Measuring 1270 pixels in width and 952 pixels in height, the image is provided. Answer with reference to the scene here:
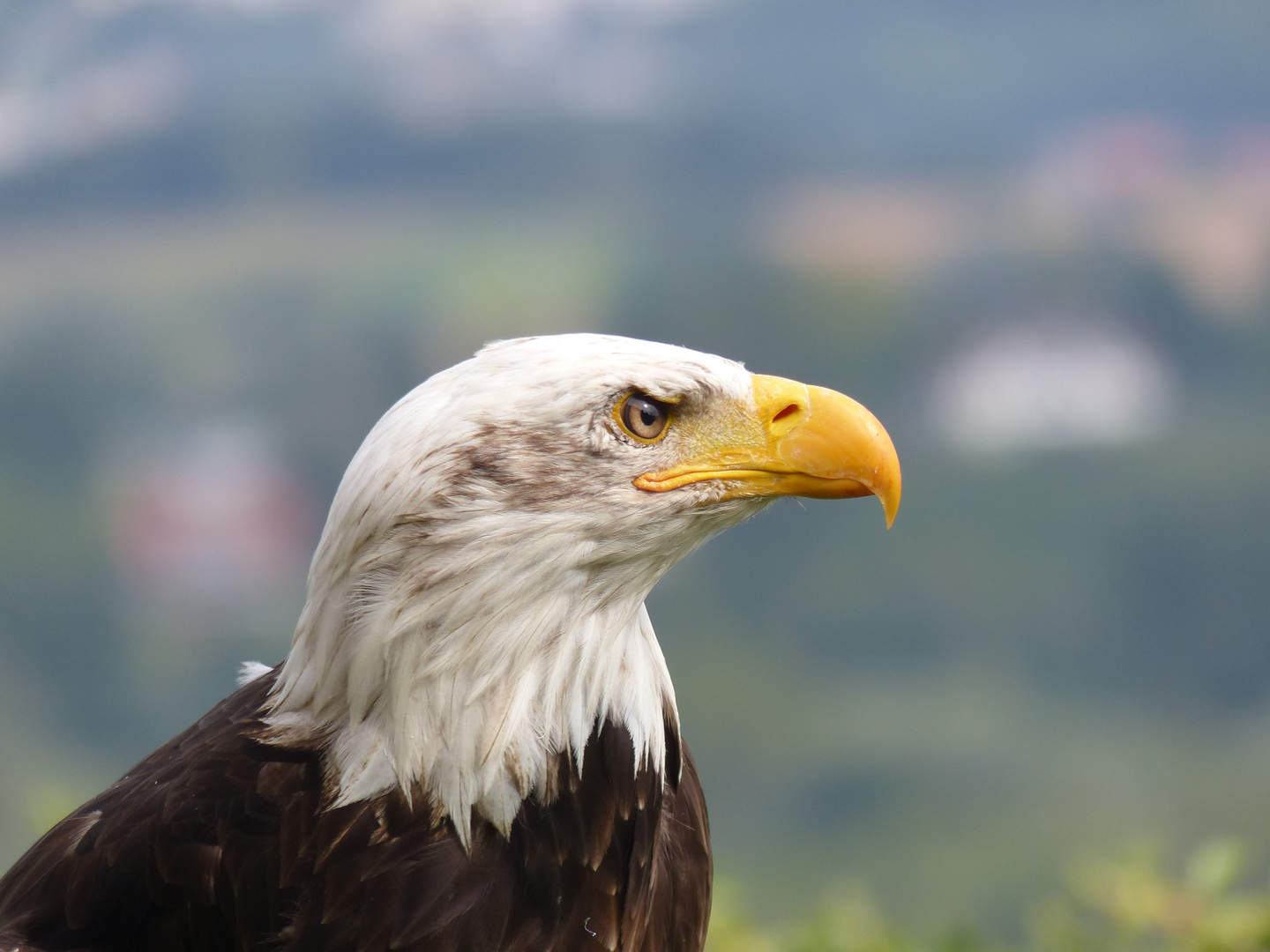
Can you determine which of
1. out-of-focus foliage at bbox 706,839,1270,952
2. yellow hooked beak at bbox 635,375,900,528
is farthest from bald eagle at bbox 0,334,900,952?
out-of-focus foliage at bbox 706,839,1270,952

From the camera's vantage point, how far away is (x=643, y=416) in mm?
1200

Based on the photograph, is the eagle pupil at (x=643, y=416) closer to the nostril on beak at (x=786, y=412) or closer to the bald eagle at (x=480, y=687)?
the bald eagle at (x=480, y=687)

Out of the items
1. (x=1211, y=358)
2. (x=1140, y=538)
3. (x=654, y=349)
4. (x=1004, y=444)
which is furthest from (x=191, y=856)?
(x=1211, y=358)

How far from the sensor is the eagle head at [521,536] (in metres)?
1.16

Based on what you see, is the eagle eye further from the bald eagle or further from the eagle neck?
the eagle neck

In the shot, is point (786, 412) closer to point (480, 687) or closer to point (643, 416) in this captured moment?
point (643, 416)

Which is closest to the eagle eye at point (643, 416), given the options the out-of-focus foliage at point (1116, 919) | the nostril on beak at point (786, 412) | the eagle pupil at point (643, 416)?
the eagle pupil at point (643, 416)

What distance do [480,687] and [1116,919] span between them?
170cm

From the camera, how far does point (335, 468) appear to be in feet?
10.9

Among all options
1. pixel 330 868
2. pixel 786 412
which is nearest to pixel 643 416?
pixel 786 412

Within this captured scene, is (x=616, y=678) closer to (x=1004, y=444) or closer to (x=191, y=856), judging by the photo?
(x=191, y=856)

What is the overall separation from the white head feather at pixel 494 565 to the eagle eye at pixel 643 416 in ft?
0.04

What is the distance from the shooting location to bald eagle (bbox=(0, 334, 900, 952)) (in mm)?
1161

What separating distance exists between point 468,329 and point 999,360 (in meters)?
1.50
